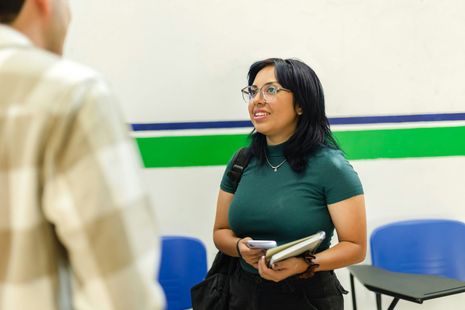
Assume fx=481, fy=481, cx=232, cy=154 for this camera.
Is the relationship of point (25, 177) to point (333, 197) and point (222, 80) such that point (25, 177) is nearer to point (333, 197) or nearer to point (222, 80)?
point (333, 197)

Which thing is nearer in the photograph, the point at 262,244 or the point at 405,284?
the point at 262,244

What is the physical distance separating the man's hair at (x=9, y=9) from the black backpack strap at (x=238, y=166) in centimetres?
129

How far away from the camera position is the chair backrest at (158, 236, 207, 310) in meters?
2.37

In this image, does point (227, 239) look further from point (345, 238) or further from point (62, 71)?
point (62, 71)

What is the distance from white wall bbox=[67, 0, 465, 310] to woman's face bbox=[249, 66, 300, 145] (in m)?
0.62

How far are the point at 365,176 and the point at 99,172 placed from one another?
7.07ft

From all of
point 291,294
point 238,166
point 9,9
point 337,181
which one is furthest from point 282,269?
point 9,9

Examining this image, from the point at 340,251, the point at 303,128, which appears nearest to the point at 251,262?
the point at 340,251

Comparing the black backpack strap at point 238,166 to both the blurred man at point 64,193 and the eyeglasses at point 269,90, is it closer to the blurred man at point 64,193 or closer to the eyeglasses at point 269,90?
the eyeglasses at point 269,90

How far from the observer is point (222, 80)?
254cm

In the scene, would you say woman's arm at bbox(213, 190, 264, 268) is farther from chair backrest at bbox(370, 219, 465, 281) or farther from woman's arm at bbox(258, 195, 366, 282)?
chair backrest at bbox(370, 219, 465, 281)

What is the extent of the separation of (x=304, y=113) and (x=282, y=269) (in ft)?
2.01

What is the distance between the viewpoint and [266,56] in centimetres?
255

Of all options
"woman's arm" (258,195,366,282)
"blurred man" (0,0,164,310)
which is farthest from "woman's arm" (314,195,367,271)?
"blurred man" (0,0,164,310)
